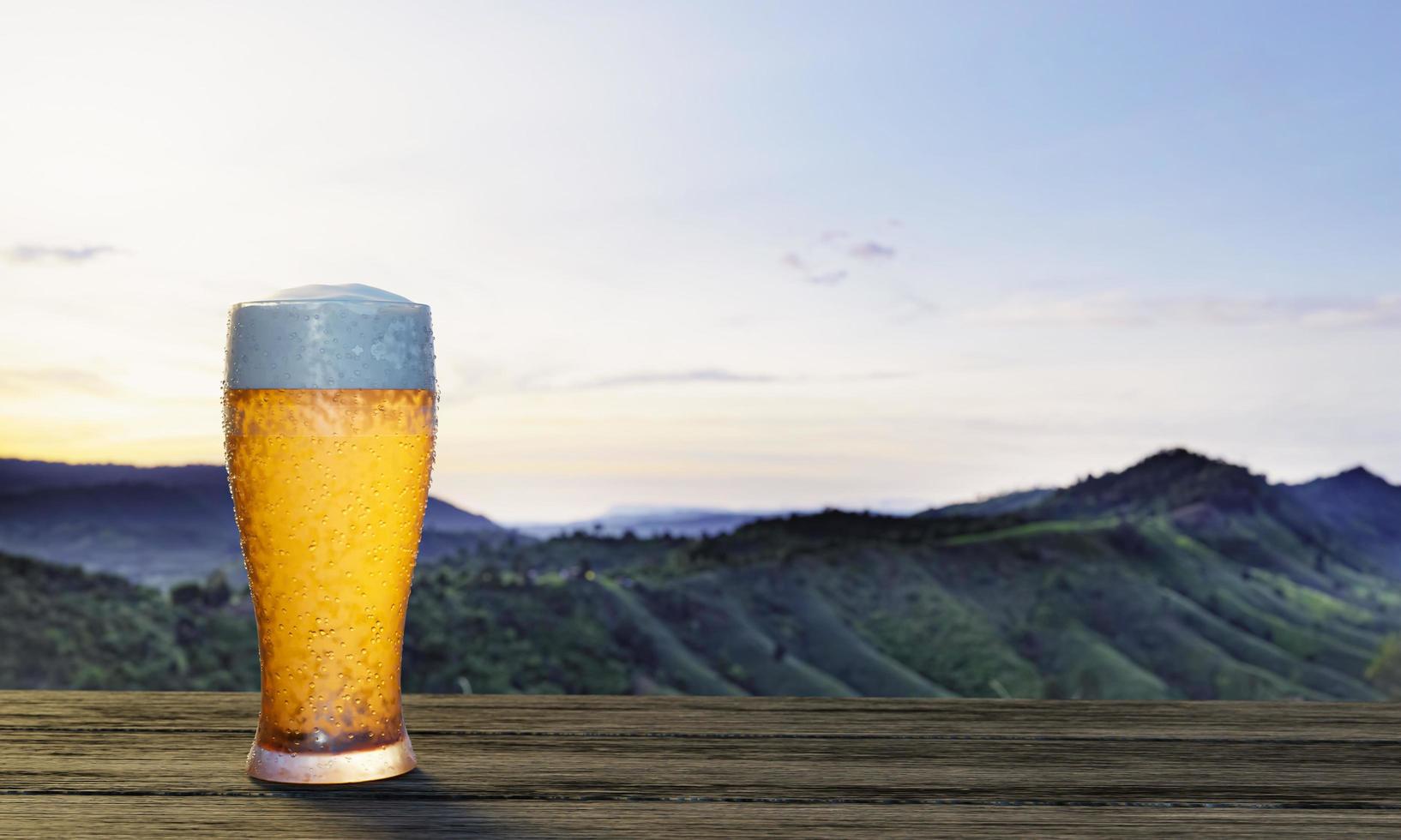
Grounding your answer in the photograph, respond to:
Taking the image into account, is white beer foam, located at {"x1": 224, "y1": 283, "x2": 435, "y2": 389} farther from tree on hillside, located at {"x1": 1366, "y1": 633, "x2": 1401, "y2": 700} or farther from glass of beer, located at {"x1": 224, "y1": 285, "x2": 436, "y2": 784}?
tree on hillside, located at {"x1": 1366, "y1": 633, "x2": 1401, "y2": 700}

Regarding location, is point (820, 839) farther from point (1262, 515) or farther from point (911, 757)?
point (1262, 515)

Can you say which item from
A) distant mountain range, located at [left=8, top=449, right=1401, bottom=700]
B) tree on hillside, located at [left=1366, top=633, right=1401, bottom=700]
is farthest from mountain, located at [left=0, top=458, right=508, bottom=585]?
tree on hillside, located at [left=1366, top=633, right=1401, bottom=700]

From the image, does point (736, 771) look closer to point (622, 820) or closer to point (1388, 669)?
point (622, 820)

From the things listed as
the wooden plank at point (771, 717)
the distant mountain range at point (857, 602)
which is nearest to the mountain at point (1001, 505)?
the distant mountain range at point (857, 602)

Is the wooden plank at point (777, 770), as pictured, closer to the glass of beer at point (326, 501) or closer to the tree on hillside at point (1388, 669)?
the glass of beer at point (326, 501)

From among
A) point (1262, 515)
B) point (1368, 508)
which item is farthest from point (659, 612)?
point (1368, 508)

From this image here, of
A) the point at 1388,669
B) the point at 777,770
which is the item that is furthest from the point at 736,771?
the point at 1388,669
